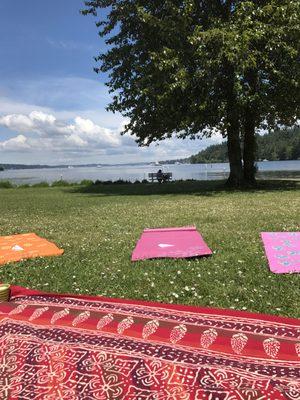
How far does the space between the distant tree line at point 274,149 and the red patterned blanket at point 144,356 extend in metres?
137

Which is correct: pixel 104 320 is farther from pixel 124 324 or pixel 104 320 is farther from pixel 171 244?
pixel 171 244

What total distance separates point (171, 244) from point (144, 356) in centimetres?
549

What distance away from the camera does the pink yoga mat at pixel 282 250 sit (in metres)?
7.01

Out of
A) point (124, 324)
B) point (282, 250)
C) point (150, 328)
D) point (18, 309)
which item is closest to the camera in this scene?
point (150, 328)

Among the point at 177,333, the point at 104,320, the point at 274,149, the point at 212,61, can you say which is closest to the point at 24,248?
the point at 104,320

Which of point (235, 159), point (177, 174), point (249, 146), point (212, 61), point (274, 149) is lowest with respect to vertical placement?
point (177, 174)

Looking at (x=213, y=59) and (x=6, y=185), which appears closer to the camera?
(x=213, y=59)

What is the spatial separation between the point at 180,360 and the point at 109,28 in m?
26.8

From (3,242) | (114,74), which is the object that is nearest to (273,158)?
(114,74)

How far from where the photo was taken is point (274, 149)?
16238 cm

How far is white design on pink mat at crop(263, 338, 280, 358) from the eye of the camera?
3379 mm

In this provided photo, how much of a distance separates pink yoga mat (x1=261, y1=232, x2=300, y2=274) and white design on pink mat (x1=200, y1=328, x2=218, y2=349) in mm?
3332

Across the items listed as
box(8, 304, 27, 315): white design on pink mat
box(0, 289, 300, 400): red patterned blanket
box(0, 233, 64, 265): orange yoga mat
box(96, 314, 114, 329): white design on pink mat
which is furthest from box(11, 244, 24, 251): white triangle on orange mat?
box(96, 314, 114, 329): white design on pink mat

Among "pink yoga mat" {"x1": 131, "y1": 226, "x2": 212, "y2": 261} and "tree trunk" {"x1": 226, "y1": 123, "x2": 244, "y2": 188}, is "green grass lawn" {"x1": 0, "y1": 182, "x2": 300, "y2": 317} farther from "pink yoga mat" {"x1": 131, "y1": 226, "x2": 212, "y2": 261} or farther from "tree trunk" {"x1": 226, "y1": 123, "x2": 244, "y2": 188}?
"tree trunk" {"x1": 226, "y1": 123, "x2": 244, "y2": 188}
